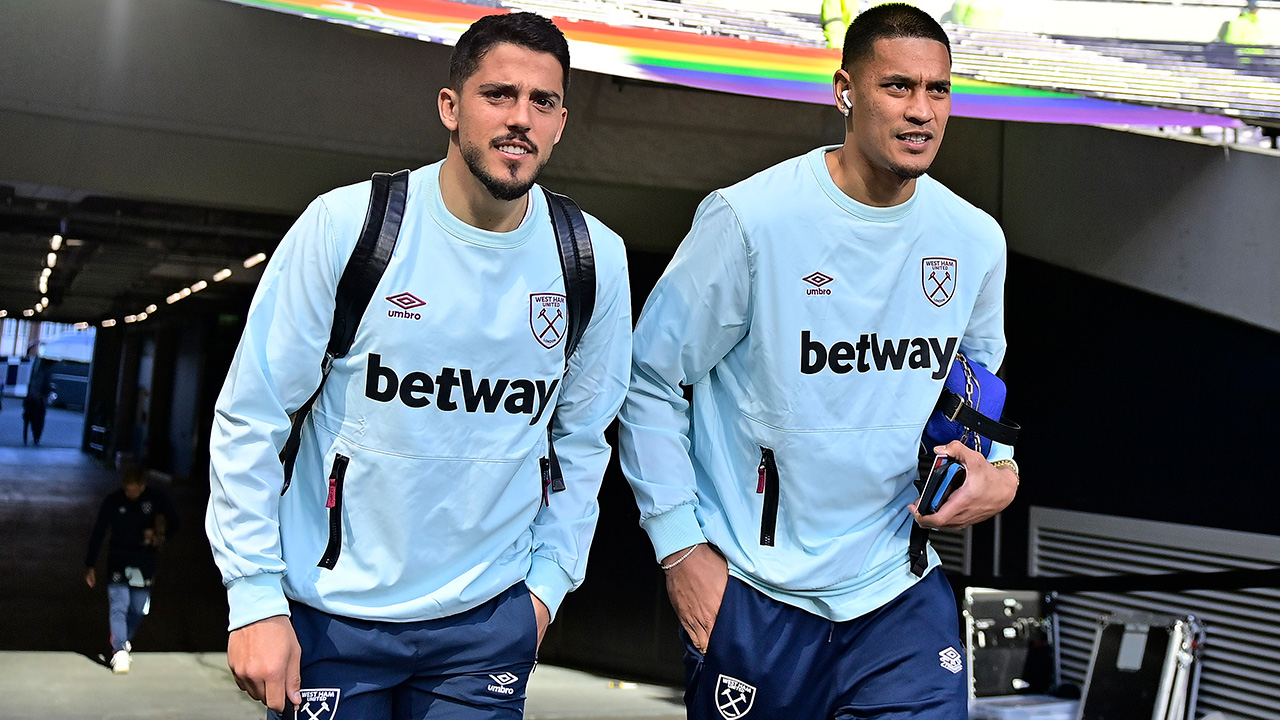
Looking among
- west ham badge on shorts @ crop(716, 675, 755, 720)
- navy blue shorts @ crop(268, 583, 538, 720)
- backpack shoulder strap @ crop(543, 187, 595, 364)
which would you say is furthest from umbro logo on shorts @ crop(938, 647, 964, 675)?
backpack shoulder strap @ crop(543, 187, 595, 364)

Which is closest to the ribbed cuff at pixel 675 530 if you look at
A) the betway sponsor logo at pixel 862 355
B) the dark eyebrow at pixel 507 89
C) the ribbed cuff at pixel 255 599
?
the betway sponsor logo at pixel 862 355

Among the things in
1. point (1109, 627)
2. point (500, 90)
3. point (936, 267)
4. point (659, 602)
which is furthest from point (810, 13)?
point (659, 602)

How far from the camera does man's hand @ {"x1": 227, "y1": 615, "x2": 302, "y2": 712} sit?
1978mm

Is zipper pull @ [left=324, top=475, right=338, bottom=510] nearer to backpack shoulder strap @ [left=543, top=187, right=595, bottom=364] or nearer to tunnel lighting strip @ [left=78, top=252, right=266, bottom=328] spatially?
backpack shoulder strap @ [left=543, top=187, right=595, bottom=364]

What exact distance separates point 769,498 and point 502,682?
63 centimetres

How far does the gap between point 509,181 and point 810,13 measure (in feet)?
14.2

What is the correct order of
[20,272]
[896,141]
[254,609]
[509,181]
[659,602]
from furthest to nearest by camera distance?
[659,602]
[20,272]
[896,141]
[509,181]
[254,609]

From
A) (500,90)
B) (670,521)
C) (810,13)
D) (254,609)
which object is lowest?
(254,609)

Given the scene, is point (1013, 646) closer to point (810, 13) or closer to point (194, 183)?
point (810, 13)

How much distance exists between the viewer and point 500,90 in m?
2.16

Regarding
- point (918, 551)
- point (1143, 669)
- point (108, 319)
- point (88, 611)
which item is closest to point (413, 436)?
point (918, 551)

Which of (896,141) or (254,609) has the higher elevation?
(896,141)

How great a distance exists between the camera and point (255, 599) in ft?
6.53

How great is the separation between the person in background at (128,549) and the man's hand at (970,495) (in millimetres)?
8363
